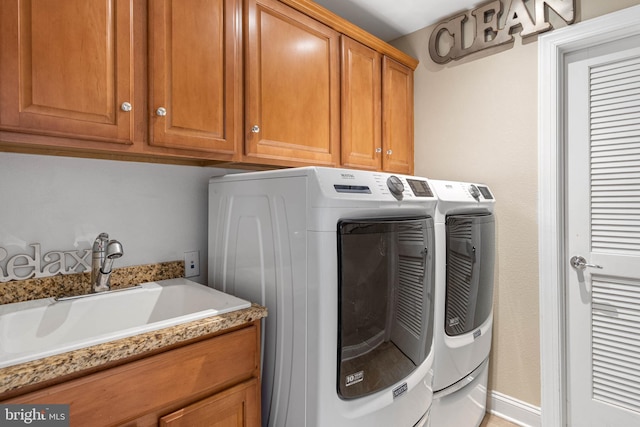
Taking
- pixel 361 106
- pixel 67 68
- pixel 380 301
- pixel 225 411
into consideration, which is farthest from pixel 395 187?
pixel 67 68

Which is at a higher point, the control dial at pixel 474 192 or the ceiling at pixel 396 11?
the ceiling at pixel 396 11

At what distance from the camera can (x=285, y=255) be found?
1.26 metres

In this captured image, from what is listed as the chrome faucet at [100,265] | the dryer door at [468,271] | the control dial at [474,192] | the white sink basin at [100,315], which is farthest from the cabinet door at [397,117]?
the chrome faucet at [100,265]

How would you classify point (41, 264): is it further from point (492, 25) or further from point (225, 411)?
point (492, 25)

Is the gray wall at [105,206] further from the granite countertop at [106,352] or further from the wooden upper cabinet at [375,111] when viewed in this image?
the wooden upper cabinet at [375,111]

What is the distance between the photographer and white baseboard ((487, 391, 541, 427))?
203 centimetres

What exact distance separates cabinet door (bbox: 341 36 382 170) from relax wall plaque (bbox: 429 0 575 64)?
0.52 meters

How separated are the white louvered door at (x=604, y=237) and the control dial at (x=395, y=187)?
1241mm

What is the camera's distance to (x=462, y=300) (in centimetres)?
178

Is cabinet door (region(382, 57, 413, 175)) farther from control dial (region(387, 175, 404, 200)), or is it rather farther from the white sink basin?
the white sink basin

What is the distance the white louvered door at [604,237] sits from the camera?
5.81 ft

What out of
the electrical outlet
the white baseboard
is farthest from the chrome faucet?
the white baseboard

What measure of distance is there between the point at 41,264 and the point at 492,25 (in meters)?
2.67

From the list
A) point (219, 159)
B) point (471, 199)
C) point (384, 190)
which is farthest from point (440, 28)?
point (219, 159)
